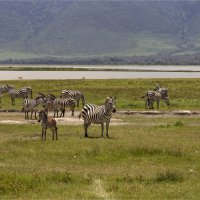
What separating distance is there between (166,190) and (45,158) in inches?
232

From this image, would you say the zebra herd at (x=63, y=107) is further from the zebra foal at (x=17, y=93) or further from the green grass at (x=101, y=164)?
the green grass at (x=101, y=164)

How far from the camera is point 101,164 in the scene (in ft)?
62.6

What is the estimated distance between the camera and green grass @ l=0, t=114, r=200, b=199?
15031mm

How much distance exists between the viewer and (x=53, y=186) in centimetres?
1554

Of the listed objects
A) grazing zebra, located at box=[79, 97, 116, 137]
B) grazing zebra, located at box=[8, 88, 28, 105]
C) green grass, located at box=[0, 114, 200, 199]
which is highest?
grazing zebra, located at box=[8, 88, 28, 105]

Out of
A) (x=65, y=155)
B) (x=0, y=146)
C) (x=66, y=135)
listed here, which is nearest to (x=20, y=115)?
(x=66, y=135)

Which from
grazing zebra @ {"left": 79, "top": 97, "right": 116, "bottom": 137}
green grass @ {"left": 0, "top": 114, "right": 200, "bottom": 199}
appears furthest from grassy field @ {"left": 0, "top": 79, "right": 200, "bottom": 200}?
grazing zebra @ {"left": 79, "top": 97, "right": 116, "bottom": 137}

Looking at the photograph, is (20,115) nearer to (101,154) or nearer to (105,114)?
(105,114)

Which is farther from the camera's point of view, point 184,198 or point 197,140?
point 197,140

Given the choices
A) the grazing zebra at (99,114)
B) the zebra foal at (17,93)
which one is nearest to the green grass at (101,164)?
the grazing zebra at (99,114)

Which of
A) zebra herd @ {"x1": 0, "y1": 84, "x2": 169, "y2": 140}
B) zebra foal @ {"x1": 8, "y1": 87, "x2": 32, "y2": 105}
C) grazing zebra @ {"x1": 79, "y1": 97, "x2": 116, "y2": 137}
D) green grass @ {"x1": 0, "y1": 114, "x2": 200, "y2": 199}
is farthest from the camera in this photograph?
zebra foal @ {"x1": 8, "y1": 87, "x2": 32, "y2": 105}

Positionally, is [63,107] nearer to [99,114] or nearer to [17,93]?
[99,114]

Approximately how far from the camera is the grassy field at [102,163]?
15.1m

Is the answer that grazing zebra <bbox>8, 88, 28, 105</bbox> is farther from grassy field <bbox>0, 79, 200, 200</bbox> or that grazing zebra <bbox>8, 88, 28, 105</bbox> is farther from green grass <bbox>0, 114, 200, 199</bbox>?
green grass <bbox>0, 114, 200, 199</bbox>
